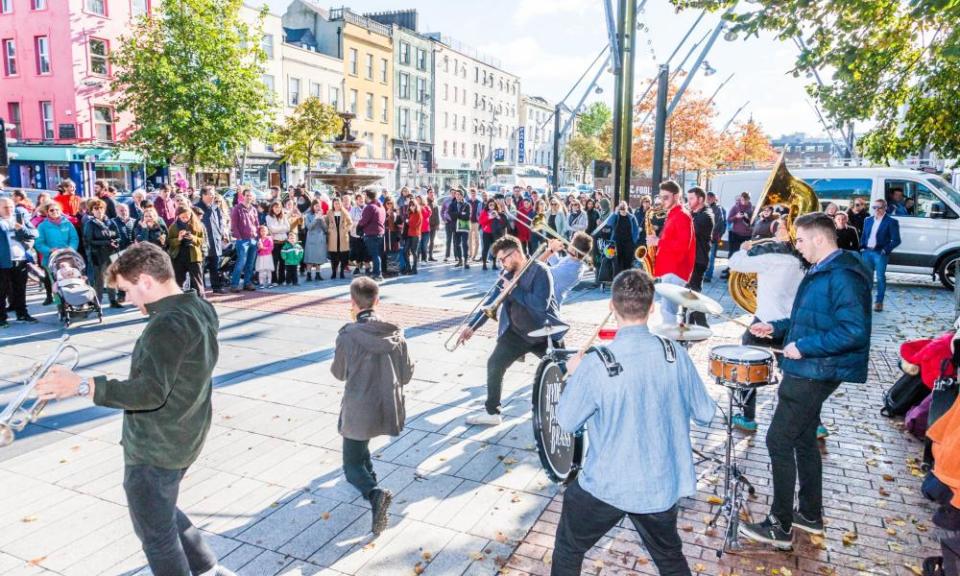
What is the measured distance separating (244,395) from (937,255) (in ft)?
48.2

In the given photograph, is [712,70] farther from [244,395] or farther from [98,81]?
[98,81]

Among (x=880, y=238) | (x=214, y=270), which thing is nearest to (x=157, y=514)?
(x=214, y=270)

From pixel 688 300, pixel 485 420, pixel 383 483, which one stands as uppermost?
pixel 688 300

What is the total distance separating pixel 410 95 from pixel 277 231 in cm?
4111

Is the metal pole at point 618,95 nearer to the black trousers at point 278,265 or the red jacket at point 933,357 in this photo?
the red jacket at point 933,357

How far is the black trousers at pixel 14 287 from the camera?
32.7 ft

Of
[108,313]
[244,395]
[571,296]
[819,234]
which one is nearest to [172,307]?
[819,234]

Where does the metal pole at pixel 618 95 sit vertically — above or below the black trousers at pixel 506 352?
above

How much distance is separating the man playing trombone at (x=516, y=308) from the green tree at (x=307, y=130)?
2889 cm

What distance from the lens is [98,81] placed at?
96.8 feet

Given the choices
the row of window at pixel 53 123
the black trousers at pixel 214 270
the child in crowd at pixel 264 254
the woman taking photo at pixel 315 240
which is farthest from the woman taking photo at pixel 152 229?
the row of window at pixel 53 123

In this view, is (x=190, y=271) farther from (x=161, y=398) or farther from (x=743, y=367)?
(x=743, y=367)

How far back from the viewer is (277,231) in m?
14.0

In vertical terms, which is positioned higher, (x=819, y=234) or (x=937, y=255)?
(x=819, y=234)
